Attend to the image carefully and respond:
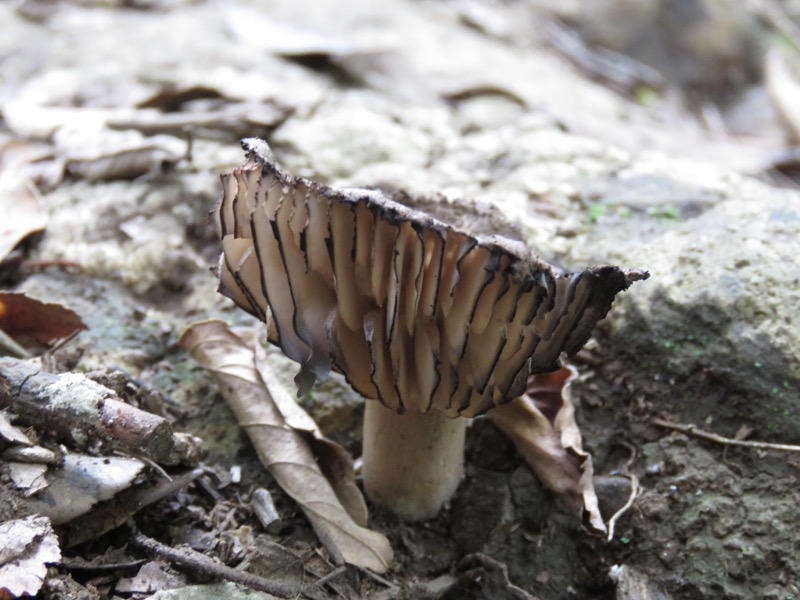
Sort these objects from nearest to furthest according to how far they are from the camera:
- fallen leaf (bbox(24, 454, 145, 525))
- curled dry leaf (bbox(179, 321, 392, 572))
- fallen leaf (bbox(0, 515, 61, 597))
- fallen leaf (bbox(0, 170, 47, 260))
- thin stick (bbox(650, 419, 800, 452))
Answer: fallen leaf (bbox(0, 515, 61, 597))
fallen leaf (bbox(24, 454, 145, 525))
curled dry leaf (bbox(179, 321, 392, 572))
thin stick (bbox(650, 419, 800, 452))
fallen leaf (bbox(0, 170, 47, 260))

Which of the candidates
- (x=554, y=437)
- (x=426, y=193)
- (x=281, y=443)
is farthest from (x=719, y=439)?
(x=426, y=193)

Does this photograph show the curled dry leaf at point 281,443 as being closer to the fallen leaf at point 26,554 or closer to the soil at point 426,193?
the soil at point 426,193

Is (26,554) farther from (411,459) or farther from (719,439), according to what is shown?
(719,439)

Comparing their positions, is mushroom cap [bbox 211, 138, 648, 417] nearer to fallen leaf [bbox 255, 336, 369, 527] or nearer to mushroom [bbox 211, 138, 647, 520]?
mushroom [bbox 211, 138, 647, 520]

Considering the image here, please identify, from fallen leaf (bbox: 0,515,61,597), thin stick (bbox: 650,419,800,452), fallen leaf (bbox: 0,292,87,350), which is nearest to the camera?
fallen leaf (bbox: 0,515,61,597)

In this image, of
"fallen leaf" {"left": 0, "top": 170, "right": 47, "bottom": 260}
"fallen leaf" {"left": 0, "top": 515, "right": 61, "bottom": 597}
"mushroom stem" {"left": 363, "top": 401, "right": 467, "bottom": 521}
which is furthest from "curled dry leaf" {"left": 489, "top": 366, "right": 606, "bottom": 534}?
"fallen leaf" {"left": 0, "top": 170, "right": 47, "bottom": 260}

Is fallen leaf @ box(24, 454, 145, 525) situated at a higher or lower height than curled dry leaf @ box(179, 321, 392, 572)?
higher
